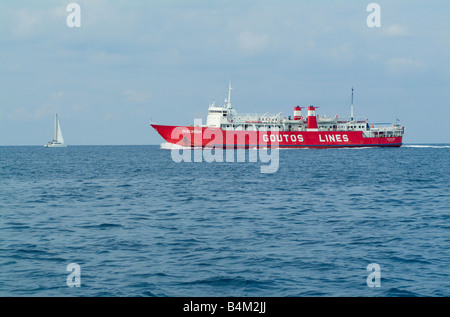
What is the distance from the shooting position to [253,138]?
277ft

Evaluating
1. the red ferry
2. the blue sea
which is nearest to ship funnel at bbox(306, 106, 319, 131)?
the red ferry

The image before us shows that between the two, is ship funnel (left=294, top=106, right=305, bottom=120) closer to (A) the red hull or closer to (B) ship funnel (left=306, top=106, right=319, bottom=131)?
(B) ship funnel (left=306, top=106, right=319, bottom=131)

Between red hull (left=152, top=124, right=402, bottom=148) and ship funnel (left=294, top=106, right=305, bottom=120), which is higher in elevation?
ship funnel (left=294, top=106, right=305, bottom=120)

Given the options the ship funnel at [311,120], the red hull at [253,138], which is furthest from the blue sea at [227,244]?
the ship funnel at [311,120]

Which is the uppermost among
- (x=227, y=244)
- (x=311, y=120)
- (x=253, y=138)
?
(x=311, y=120)

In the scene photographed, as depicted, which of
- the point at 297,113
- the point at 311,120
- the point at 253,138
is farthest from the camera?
the point at 297,113

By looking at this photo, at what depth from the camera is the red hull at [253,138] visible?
270ft

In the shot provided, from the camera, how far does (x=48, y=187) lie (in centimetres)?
3291

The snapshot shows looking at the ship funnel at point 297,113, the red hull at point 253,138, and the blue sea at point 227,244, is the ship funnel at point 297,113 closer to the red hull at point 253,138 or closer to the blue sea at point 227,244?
the red hull at point 253,138

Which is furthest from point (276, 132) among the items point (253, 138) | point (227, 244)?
point (227, 244)

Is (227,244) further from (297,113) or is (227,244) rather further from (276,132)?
(297,113)

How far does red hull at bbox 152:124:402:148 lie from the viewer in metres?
82.2
